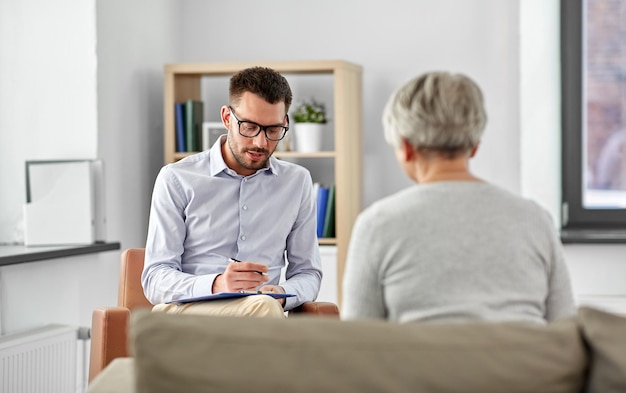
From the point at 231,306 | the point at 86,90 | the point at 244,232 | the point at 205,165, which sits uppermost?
the point at 86,90

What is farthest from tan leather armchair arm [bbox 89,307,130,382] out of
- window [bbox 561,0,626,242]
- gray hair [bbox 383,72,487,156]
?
window [bbox 561,0,626,242]

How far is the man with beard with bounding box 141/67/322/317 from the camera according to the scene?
9.24ft

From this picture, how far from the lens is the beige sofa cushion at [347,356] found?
1312 mm

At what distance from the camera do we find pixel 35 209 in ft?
12.8

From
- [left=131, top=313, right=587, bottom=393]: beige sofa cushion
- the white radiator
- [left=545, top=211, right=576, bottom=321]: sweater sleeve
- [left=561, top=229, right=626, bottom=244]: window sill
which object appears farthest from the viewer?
[left=561, top=229, right=626, bottom=244]: window sill

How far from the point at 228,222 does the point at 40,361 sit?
1193mm

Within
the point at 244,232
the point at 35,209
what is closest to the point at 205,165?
the point at 244,232

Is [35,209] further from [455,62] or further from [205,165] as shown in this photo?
[455,62]

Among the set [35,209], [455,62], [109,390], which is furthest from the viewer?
[455,62]

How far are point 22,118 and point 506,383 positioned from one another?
3183 millimetres

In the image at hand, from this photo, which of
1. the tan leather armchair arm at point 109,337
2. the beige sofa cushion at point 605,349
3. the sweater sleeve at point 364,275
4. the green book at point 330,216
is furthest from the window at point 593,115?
the beige sofa cushion at point 605,349

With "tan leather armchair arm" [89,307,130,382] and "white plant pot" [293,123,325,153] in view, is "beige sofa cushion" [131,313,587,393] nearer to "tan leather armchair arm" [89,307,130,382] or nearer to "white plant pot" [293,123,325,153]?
"tan leather armchair arm" [89,307,130,382]

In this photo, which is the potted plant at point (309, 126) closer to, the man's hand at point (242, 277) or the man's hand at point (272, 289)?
the man's hand at point (272, 289)

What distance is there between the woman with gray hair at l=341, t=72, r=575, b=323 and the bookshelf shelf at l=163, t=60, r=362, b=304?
285 cm
